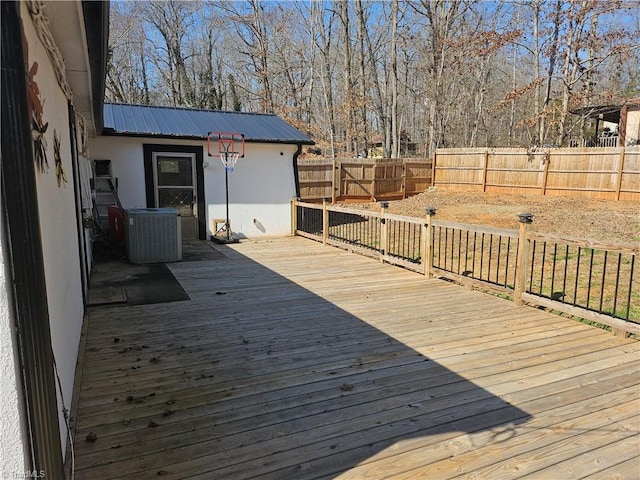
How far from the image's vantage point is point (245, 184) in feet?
32.8

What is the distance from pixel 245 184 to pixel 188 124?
182 centimetres

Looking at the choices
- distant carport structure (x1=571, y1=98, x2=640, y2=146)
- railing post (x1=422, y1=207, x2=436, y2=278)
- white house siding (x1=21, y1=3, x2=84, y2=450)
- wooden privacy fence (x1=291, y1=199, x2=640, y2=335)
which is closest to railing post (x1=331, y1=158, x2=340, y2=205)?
wooden privacy fence (x1=291, y1=199, x2=640, y2=335)

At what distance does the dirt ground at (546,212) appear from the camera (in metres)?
9.60

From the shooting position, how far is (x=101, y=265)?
23.4 ft

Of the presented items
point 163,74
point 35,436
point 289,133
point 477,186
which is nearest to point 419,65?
point 477,186

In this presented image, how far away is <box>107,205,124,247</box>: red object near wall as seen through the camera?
7.98 m

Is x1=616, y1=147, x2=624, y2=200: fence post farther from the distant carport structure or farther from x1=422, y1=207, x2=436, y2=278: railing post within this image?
x1=422, y1=207, x2=436, y2=278: railing post

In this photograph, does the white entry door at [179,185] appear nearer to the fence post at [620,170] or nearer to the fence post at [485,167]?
the fence post at [485,167]

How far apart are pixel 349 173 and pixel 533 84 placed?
8694mm

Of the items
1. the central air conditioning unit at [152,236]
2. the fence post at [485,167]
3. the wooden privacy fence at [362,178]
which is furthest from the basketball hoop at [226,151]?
the fence post at [485,167]

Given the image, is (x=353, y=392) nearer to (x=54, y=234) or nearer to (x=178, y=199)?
(x=54, y=234)

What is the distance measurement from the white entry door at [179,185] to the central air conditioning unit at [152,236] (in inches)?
76.5

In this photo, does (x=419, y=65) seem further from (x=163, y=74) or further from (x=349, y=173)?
(x=163, y=74)

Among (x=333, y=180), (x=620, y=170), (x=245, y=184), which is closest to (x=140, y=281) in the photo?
(x=245, y=184)
